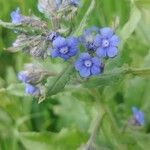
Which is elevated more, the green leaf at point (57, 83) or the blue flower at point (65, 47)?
the blue flower at point (65, 47)

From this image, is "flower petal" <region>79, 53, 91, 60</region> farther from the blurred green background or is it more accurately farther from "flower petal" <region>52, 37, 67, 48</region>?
the blurred green background

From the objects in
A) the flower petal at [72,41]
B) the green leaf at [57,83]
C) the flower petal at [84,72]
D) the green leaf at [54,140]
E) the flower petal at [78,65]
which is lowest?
the green leaf at [54,140]

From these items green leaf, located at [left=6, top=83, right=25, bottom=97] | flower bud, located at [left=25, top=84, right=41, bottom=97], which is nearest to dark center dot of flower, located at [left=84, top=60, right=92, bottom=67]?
flower bud, located at [left=25, top=84, right=41, bottom=97]

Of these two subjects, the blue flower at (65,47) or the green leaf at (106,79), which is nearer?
the blue flower at (65,47)

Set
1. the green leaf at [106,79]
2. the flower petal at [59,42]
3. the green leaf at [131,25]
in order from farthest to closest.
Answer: the green leaf at [131,25] → the green leaf at [106,79] → the flower petal at [59,42]

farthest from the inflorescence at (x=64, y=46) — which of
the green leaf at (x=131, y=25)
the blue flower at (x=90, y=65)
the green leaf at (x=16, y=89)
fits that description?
the green leaf at (x=16, y=89)

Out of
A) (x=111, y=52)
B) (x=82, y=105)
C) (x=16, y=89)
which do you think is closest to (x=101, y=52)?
(x=111, y=52)

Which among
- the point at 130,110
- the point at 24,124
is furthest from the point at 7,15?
the point at 130,110

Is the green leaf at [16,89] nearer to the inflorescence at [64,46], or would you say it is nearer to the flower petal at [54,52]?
the inflorescence at [64,46]
